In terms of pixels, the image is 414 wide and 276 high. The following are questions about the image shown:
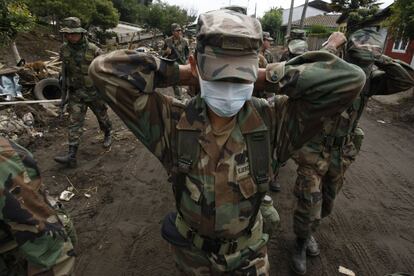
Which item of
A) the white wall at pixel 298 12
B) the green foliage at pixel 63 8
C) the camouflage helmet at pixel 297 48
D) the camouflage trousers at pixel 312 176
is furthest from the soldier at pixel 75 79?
the white wall at pixel 298 12

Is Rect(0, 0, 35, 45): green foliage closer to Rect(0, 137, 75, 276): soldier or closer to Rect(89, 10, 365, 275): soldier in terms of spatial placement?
Rect(89, 10, 365, 275): soldier

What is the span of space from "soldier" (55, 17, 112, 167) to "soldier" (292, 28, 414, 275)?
11.3ft

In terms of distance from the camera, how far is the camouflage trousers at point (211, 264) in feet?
5.69

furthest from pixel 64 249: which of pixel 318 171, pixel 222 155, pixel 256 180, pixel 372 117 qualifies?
pixel 372 117

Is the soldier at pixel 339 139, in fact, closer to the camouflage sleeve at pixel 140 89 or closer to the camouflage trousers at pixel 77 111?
the camouflage sleeve at pixel 140 89

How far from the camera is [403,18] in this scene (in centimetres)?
927

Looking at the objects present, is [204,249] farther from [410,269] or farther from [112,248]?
[410,269]

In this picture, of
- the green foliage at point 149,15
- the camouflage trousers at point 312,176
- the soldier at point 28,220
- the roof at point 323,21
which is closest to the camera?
the soldier at point 28,220

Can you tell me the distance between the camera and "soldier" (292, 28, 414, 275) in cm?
270

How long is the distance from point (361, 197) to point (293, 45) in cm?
223

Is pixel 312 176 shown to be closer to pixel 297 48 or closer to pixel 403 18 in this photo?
pixel 297 48

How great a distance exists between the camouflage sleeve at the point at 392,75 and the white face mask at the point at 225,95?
5.98 ft

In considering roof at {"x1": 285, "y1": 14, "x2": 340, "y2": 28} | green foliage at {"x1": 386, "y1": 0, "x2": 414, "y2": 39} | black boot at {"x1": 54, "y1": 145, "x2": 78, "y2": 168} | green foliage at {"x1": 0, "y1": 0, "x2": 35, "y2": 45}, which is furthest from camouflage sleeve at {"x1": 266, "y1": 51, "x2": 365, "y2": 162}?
roof at {"x1": 285, "y1": 14, "x2": 340, "y2": 28}

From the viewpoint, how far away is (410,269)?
3.06 metres
